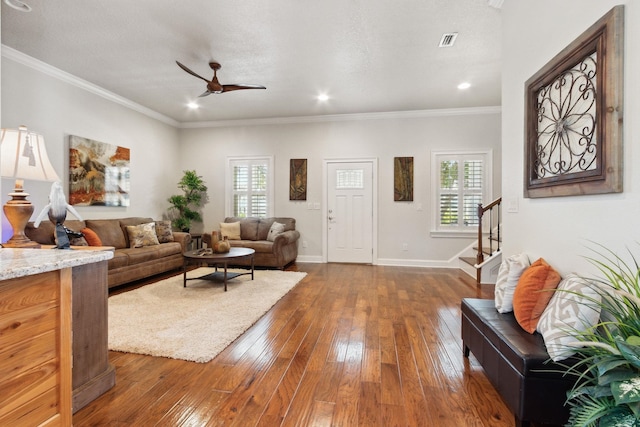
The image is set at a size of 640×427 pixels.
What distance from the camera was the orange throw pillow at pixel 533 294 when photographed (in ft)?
5.41

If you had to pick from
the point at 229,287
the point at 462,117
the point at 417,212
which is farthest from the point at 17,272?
the point at 462,117

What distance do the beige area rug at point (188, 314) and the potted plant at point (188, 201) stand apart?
75.7 inches

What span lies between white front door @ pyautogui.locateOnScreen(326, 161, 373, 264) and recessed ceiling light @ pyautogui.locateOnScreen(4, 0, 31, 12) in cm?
442

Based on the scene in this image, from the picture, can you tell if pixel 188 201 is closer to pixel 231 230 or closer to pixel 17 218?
pixel 231 230

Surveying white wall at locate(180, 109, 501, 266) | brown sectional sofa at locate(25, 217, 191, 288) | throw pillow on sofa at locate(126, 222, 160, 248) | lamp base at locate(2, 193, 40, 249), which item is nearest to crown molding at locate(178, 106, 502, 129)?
white wall at locate(180, 109, 501, 266)

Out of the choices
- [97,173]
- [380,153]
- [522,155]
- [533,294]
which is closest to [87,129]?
[97,173]

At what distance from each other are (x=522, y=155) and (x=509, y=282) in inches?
39.1

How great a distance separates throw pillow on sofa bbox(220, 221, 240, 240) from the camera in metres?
5.73

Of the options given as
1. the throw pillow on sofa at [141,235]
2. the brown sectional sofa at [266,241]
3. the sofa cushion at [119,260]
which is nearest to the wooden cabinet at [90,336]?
the sofa cushion at [119,260]

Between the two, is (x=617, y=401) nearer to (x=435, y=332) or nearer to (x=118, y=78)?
(x=435, y=332)

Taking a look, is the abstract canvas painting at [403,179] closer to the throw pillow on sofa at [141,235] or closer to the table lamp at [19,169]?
the throw pillow on sofa at [141,235]

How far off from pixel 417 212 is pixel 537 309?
4.10m

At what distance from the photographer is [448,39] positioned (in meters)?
3.18

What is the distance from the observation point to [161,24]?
2961mm
